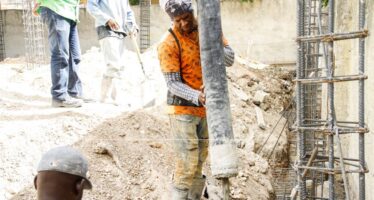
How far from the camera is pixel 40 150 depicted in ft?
19.1

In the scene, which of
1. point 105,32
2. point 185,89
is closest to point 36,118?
point 105,32

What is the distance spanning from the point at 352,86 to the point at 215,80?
4108 millimetres

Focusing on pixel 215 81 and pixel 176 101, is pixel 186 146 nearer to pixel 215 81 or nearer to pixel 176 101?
pixel 176 101

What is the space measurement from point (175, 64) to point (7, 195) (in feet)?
6.66

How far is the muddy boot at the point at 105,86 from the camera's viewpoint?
24.5 ft

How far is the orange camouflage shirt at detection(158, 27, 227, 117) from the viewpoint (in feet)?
13.9

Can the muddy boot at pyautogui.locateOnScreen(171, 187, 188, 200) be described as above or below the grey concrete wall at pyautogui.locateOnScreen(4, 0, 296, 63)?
below

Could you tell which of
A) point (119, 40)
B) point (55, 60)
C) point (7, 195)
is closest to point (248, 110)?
point (119, 40)

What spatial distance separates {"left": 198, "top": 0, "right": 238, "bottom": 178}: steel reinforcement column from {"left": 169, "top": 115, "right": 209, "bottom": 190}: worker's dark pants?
1.22m

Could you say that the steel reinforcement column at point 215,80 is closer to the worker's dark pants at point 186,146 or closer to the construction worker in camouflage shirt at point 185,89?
the construction worker in camouflage shirt at point 185,89

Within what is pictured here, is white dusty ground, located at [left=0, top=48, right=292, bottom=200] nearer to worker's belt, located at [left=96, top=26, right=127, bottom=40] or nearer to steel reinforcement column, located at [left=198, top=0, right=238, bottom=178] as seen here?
worker's belt, located at [left=96, top=26, right=127, bottom=40]

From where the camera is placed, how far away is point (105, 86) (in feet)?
24.9

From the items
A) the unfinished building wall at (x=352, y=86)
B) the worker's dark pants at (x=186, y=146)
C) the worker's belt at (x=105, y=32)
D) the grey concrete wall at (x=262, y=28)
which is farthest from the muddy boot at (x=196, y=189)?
the grey concrete wall at (x=262, y=28)

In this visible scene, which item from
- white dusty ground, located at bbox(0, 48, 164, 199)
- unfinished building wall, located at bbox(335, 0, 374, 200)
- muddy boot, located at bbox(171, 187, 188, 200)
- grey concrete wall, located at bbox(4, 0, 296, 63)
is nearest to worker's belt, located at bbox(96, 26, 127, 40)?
white dusty ground, located at bbox(0, 48, 164, 199)
